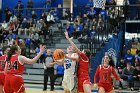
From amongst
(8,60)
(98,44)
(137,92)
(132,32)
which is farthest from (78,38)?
(8,60)

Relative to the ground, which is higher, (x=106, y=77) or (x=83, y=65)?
(x=83, y=65)

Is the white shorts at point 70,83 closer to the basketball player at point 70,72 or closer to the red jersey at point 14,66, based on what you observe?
the basketball player at point 70,72

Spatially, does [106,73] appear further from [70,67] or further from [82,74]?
[70,67]

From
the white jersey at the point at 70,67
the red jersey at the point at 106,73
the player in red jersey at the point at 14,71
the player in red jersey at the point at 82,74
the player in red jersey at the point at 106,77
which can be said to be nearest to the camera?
the player in red jersey at the point at 14,71

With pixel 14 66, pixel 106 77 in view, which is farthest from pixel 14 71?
pixel 106 77

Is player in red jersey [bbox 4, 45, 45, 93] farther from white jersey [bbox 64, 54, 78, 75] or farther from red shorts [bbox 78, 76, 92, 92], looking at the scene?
red shorts [bbox 78, 76, 92, 92]

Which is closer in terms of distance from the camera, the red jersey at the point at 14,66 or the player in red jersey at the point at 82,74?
the red jersey at the point at 14,66

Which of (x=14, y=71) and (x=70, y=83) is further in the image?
(x=70, y=83)

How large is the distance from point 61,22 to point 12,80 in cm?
1714

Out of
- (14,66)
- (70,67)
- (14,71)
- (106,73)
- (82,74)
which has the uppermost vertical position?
(14,66)

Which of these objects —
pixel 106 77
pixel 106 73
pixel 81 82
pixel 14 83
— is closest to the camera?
pixel 14 83

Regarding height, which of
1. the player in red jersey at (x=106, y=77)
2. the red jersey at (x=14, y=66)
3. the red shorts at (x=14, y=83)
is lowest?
the player in red jersey at (x=106, y=77)

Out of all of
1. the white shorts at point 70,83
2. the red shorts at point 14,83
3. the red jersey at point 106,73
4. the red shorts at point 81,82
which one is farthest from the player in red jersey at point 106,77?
the red shorts at point 14,83

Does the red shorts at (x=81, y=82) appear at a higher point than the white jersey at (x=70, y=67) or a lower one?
lower
